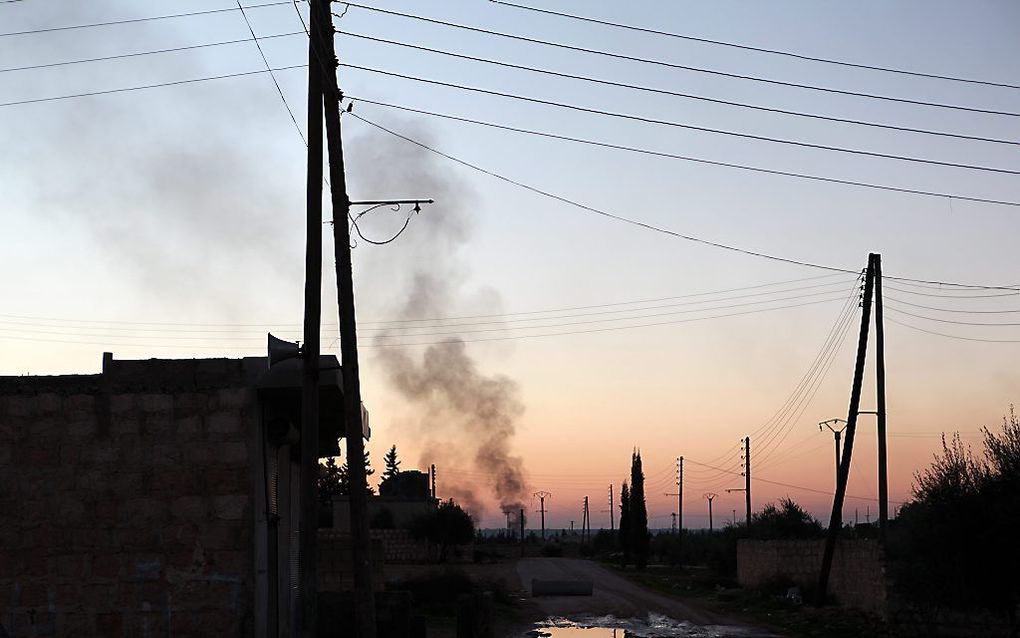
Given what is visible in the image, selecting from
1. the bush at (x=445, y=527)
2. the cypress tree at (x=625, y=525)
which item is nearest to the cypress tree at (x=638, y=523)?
the cypress tree at (x=625, y=525)

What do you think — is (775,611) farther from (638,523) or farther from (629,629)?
(638,523)

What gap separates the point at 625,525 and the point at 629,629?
5988 centimetres

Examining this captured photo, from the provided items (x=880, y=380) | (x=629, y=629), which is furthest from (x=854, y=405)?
(x=629, y=629)

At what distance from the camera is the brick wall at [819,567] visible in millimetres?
27672

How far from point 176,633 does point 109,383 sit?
3437 mm

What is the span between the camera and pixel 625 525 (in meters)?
87.8

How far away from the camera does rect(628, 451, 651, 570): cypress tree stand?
8169 cm

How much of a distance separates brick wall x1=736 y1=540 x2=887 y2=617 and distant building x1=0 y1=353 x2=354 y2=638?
17.5m

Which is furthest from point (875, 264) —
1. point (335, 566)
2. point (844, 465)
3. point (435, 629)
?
point (335, 566)

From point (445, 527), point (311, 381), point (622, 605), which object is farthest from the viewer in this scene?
point (445, 527)

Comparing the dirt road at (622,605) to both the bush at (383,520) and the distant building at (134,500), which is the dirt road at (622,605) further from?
the bush at (383,520)

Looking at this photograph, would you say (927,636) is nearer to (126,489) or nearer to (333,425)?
(333,425)

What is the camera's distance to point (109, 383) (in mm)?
14891

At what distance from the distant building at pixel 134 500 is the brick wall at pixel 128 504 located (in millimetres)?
13
